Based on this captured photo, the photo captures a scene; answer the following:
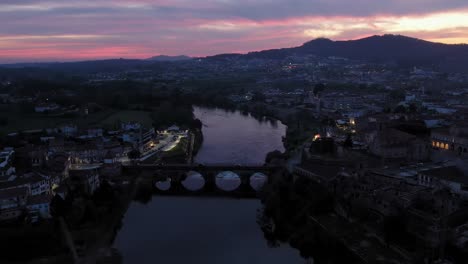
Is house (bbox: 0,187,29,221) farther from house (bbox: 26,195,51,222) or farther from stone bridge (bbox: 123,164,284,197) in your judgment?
stone bridge (bbox: 123,164,284,197)

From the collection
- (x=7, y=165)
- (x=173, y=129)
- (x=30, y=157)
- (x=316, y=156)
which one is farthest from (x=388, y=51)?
(x=7, y=165)

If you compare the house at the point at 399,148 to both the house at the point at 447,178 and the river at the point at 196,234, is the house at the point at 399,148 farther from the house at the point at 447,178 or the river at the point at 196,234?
the river at the point at 196,234

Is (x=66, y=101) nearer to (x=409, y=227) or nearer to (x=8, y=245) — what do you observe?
(x=8, y=245)

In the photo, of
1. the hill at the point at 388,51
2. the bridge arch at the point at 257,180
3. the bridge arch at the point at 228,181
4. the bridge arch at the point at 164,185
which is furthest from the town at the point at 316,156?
the hill at the point at 388,51

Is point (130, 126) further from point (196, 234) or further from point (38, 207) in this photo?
point (196, 234)

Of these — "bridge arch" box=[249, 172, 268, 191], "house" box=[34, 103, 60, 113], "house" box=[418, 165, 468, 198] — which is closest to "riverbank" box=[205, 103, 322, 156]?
"bridge arch" box=[249, 172, 268, 191]

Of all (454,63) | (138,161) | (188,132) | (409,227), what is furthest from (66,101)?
(454,63)

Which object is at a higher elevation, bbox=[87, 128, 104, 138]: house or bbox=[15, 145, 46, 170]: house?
bbox=[15, 145, 46, 170]: house

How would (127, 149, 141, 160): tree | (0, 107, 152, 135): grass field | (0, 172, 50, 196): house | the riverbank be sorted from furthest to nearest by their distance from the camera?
1. (0, 107, 152, 135): grass field
2. the riverbank
3. (127, 149, 141, 160): tree
4. (0, 172, 50, 196): house
